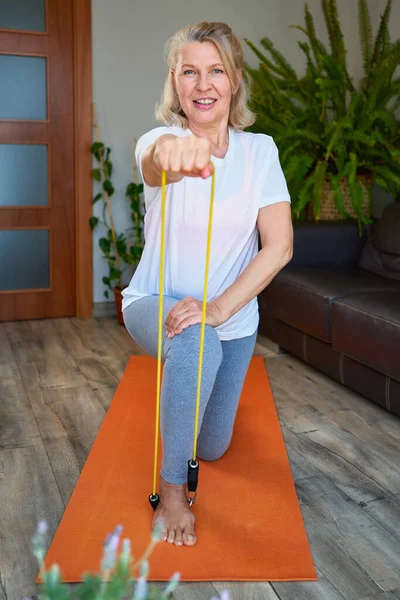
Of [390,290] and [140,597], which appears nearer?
[140,597]

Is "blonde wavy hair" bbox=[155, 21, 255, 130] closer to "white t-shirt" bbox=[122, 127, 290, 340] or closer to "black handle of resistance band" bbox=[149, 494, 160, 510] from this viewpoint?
"white t-shirt" bbox=[122, 127, 290, 340]

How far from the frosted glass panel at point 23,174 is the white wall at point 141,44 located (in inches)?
12.4

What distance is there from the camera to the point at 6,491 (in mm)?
1827

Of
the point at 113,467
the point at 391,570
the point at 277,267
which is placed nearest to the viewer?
the point at 391,570

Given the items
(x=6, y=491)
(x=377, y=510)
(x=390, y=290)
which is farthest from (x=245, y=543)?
(x=390, y=290)

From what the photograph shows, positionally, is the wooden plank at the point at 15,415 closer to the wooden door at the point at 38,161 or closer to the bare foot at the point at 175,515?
the bare foot at the point at 175,515

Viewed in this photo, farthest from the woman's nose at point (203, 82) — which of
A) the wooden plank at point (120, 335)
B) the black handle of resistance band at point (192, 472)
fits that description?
the wooden plank at point (120, 335)

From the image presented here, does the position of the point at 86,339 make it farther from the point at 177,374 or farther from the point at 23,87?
the point at 177,374

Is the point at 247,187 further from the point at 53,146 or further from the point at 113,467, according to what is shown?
the point at 53,146

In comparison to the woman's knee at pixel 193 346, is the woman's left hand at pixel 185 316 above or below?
above

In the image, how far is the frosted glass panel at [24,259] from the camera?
146 inches

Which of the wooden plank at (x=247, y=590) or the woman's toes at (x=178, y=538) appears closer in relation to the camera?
the wooden plank at (x=247, y=590)

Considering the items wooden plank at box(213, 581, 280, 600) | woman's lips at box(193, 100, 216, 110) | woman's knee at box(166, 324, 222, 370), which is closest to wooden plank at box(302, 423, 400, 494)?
wooden plank at box(213, 581, 280, 600)

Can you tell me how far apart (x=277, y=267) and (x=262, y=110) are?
6.72 ft
